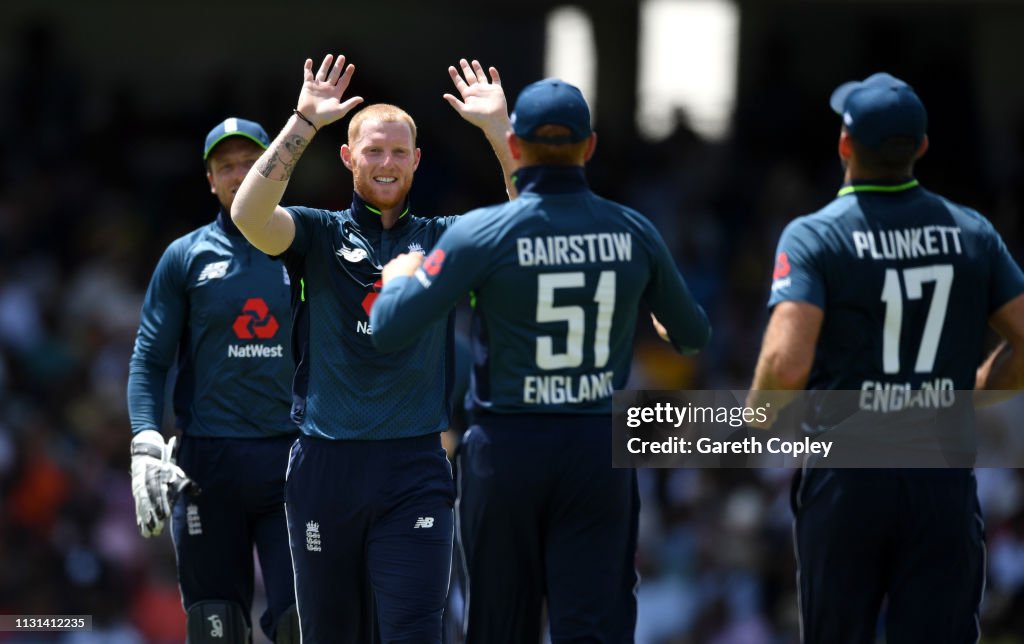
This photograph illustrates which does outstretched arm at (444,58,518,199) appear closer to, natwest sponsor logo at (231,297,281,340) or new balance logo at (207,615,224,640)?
natwest sponsor logo at (231,297,281,340)

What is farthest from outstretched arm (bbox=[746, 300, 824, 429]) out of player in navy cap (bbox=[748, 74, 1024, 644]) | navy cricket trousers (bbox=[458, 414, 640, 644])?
navy cricket trousers (bbox=[458, 414, 640, 644])

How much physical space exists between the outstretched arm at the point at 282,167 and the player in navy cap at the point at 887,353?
5.38 feet

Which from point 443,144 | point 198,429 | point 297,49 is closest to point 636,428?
point 198,429

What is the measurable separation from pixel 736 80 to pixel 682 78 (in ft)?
1.83

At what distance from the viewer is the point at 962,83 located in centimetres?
1587

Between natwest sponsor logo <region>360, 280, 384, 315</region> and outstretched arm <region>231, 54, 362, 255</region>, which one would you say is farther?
natwest sponsor logo <region>360, 280, 384, 315</region>

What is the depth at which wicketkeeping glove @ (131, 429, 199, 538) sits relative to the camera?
6.13 m

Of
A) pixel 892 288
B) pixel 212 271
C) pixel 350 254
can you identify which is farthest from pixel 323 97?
pixel 892 288

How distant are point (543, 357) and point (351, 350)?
955 millimetres

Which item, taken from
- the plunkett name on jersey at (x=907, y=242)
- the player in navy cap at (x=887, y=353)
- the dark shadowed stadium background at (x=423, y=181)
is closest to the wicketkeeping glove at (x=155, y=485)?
the player in navy cap at (x=887, y=353)

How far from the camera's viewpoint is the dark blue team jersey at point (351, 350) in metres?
5.71

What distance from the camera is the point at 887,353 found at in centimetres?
528

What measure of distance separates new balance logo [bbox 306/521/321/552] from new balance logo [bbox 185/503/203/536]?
0.94 metres

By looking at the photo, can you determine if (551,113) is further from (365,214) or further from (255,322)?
(255,322)
